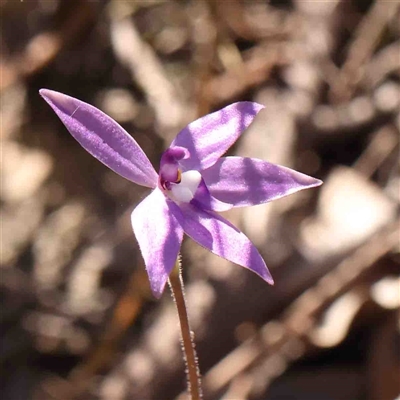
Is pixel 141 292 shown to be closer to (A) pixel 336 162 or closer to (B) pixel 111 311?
(B) pixel 111 311

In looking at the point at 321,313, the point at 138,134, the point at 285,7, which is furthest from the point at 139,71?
the point at 321,313

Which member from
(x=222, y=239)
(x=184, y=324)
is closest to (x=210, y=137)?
(x=222, y=239)

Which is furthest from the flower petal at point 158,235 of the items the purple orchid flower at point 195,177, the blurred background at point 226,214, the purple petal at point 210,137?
the blurred background at point 226,214

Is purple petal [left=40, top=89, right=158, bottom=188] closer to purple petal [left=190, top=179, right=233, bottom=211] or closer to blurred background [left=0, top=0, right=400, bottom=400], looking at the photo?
purple petal [left=190, top=179, right=233, bottom=211]

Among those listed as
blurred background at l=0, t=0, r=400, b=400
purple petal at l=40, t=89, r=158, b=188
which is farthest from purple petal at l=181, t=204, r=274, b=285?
blurred background at l=0, t=0, r=400, b=400

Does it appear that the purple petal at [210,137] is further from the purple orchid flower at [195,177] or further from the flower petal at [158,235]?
the flower petal at [158,235]

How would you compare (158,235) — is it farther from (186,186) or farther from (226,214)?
(226,214)
